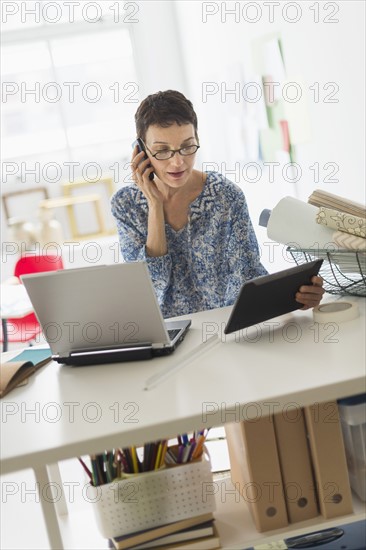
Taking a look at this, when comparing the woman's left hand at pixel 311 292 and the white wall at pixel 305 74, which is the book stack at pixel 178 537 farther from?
the white wall at pixel 305 74

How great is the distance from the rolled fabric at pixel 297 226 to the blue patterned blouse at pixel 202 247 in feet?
1.16

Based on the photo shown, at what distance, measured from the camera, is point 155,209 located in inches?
89.9

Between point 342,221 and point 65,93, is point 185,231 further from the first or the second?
point 65,93

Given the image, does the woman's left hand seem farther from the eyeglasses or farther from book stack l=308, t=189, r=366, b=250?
the eyeglasses

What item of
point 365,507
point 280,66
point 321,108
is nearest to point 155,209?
point 365,507

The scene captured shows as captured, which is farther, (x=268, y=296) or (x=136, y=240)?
(x=136, y=240)

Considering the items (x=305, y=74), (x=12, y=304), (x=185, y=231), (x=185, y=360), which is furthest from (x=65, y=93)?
(x=185, y=360)

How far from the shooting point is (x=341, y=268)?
1.95 m

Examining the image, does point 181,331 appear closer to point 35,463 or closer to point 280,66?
point 35,463

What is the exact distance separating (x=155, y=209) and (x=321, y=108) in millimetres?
1362

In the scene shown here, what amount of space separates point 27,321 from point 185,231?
7.72ft

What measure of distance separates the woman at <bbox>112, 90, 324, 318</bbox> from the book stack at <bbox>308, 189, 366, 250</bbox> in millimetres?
389

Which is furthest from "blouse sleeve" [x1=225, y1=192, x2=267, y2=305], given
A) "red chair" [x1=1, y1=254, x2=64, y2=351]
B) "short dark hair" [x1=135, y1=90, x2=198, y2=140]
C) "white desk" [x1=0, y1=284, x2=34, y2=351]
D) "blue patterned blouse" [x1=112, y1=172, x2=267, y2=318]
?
"red chair" [x1=1, y1=254, x2=64, y2=351]

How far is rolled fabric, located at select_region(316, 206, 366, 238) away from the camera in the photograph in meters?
1.87
